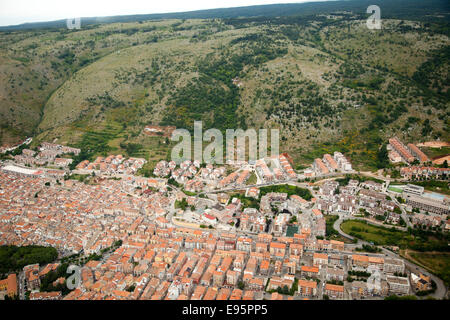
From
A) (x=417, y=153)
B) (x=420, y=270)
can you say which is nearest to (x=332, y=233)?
(x=420, y=270)

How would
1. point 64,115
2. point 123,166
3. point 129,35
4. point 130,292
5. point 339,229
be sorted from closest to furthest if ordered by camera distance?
point 130,292 < point 339,229 < point 123,166 < point 64,115 < point 129,35

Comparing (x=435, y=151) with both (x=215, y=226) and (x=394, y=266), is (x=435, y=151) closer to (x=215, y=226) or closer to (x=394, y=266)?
(x=394, y=266)

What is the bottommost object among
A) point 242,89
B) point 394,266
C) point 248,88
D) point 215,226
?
point 215,226

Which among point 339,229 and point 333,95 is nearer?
point 339,229

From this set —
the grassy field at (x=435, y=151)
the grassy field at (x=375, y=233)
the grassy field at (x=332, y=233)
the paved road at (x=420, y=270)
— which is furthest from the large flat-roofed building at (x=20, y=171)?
the grassy field at (x=435, y=151)

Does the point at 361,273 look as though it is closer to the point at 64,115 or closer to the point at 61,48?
the point at 64,115
